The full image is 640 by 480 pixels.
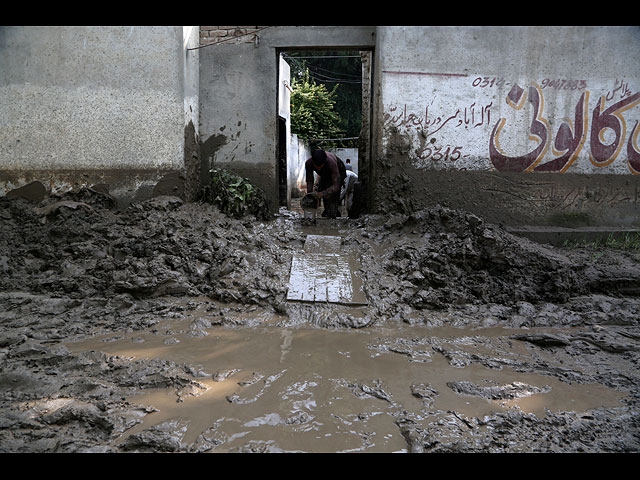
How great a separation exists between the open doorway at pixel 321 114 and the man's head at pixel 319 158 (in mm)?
880

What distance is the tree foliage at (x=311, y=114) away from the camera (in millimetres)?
19328

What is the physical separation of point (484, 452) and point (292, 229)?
469cm

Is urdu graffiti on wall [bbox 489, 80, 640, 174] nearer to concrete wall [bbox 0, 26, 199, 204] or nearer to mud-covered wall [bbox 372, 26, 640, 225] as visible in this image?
mud-covered wall [bbox 372, 26, 640, 225]

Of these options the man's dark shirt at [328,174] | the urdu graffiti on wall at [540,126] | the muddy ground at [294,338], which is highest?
the urdu graffiti on wall at [540,126]

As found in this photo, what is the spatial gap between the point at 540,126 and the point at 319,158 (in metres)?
3.55

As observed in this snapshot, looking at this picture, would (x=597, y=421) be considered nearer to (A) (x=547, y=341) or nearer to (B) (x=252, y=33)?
(A) (x=547, y=341)

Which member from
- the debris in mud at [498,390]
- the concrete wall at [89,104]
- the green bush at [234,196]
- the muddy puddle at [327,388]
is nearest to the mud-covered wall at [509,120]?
the green bush at [234,196]

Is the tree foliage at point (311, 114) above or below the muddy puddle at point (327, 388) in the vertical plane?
above

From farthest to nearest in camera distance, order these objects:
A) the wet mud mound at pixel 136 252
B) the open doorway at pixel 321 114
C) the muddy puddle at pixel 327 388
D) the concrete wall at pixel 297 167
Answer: the concrete wall at pixel 297 167, the open doorway at pixel 321 114, the wet mud mound at pixel 136 252, the muddy puddle at pixel 327 388

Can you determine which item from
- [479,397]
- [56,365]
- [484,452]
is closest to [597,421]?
[479,397]

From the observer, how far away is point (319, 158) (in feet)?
23.9

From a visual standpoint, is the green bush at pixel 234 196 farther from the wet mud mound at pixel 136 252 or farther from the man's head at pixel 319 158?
the man's head at pixel 319 158

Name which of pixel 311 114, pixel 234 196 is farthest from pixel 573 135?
pixel 311 114

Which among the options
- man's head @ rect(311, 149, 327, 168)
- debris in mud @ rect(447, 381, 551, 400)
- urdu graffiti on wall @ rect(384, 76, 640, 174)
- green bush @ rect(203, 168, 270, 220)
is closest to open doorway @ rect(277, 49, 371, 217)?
man's head @ rect(311, 149, 327, 168)
